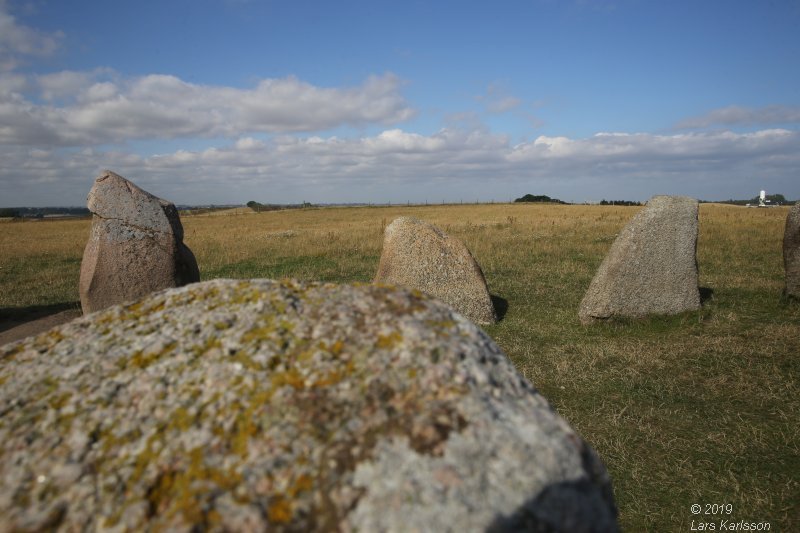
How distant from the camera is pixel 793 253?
10891mm

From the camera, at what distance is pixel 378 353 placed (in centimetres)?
197

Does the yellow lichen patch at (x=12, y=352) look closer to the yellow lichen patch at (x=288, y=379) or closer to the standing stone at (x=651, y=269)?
the yellow lichen patch at (x=288, y=379)

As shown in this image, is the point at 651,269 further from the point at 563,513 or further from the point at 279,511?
the point at 279,511

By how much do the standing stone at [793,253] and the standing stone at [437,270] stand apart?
20.4 ft

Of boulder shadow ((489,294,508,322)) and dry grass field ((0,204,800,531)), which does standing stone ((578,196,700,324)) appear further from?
boulder shadow ((489,294,508,322))

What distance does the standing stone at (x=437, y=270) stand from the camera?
34.9 ft

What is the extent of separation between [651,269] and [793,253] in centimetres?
332

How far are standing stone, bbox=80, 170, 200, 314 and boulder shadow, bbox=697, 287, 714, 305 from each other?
11.0m

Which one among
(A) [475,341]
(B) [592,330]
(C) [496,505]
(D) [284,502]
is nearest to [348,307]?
(A) [475,341]

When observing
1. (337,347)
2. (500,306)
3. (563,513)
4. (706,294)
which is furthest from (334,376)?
(706,294)

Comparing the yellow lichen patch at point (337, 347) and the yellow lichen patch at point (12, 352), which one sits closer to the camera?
the yellow lichen patch at point (337, 347)

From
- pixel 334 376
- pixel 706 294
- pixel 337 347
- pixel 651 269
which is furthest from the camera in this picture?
pixel 706 294

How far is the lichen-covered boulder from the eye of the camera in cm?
152

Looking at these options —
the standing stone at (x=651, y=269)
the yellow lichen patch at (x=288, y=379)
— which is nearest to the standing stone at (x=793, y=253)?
the standing stone at (x=651, y=269)
